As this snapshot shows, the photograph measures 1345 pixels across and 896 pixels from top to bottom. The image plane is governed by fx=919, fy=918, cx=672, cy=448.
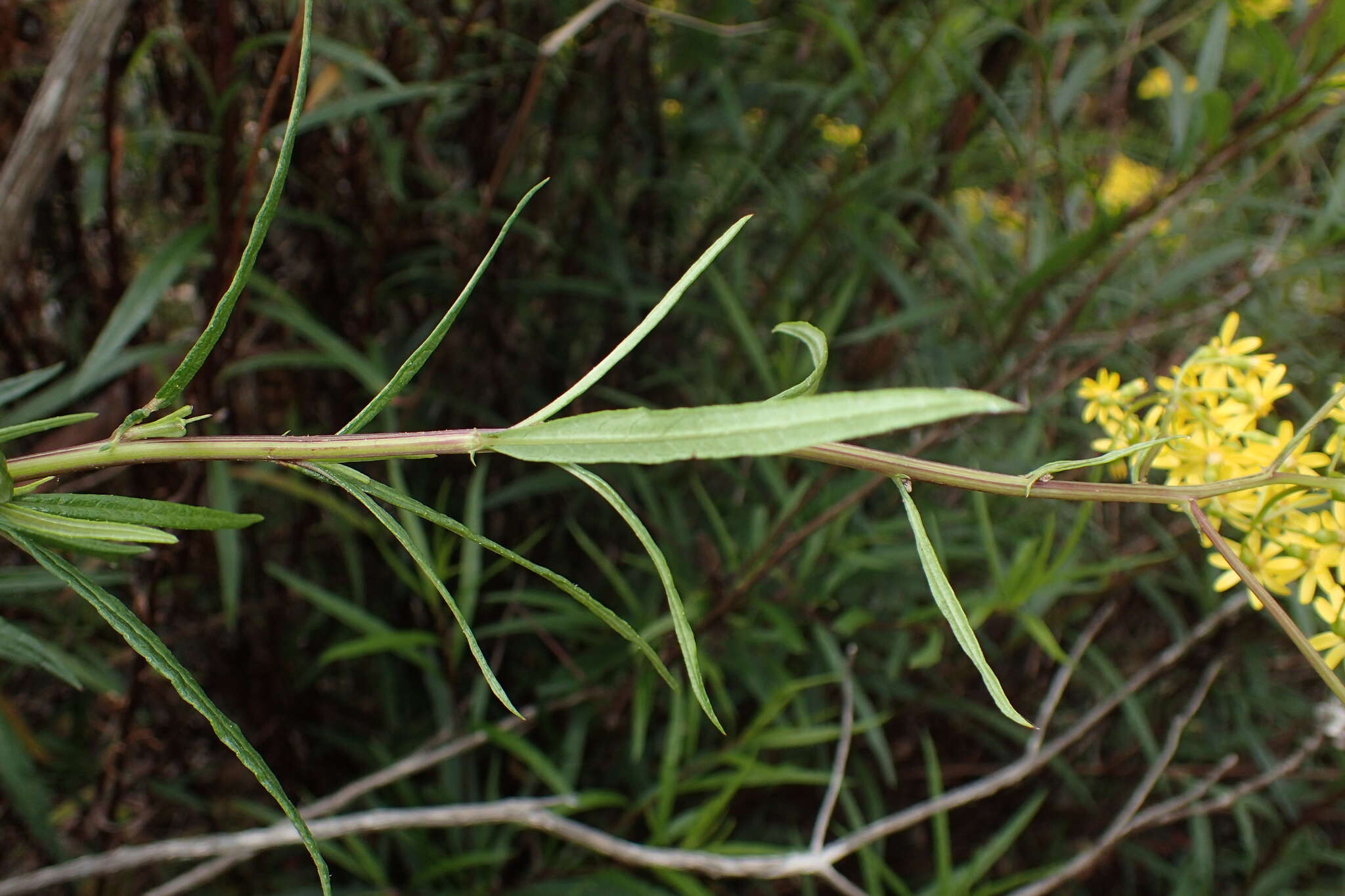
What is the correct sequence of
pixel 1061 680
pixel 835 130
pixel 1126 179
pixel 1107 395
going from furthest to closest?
pixel 1126 179 < pixel 835 130 < pixel 1061 680 < pixel 1107 395

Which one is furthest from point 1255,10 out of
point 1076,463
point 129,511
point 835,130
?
point 129,511

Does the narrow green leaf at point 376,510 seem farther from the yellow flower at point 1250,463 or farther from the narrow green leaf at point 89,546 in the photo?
the yellow flower at point 1250,463

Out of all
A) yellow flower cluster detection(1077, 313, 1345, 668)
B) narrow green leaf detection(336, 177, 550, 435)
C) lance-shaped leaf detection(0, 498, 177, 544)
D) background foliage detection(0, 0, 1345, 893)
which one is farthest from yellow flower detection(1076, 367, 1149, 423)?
lance-shaped leaf detection(0, 498, 177, 544)

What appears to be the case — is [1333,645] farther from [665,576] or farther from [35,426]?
[35,426]

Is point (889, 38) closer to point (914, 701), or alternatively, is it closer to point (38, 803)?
point (914, 701)

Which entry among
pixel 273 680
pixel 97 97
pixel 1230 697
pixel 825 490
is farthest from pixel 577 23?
pixel 1230 697

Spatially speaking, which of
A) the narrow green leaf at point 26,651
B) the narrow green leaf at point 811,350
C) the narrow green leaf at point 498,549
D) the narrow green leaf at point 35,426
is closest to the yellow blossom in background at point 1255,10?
the narrow green leaf at point 811,350
